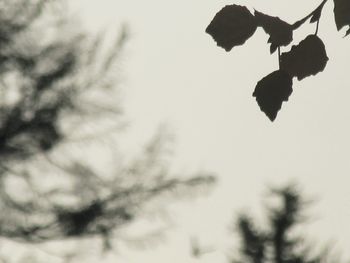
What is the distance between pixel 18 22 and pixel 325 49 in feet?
14.6

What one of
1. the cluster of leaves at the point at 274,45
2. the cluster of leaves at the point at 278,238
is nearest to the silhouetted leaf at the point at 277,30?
the cluster of leaves at the point at 274,45

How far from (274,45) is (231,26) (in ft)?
A: 0.17

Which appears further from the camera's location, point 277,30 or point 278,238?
point 278,238

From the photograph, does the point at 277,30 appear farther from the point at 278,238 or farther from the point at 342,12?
the point at 278,238

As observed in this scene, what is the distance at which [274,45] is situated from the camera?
683 mm

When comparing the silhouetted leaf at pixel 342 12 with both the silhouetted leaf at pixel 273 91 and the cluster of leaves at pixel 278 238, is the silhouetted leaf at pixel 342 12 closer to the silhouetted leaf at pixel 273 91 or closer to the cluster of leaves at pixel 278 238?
the silhouetted leaf at pixel 273 91

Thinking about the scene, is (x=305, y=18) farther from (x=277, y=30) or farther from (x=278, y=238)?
(x=278, y=238)

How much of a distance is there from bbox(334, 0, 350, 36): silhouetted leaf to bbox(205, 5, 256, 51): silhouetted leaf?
0.09m

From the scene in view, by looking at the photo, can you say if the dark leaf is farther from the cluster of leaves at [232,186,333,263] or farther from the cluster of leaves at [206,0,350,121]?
the cluster of leaves at [232,186,333,263]

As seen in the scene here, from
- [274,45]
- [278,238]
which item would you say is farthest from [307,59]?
[278,238]

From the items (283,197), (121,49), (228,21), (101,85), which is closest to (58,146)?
(101,85)

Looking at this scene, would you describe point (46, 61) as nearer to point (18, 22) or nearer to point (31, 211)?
point (18, 22)

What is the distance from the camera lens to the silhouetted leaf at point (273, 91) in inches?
27.3

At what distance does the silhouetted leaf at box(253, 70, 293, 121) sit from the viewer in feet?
2.28
